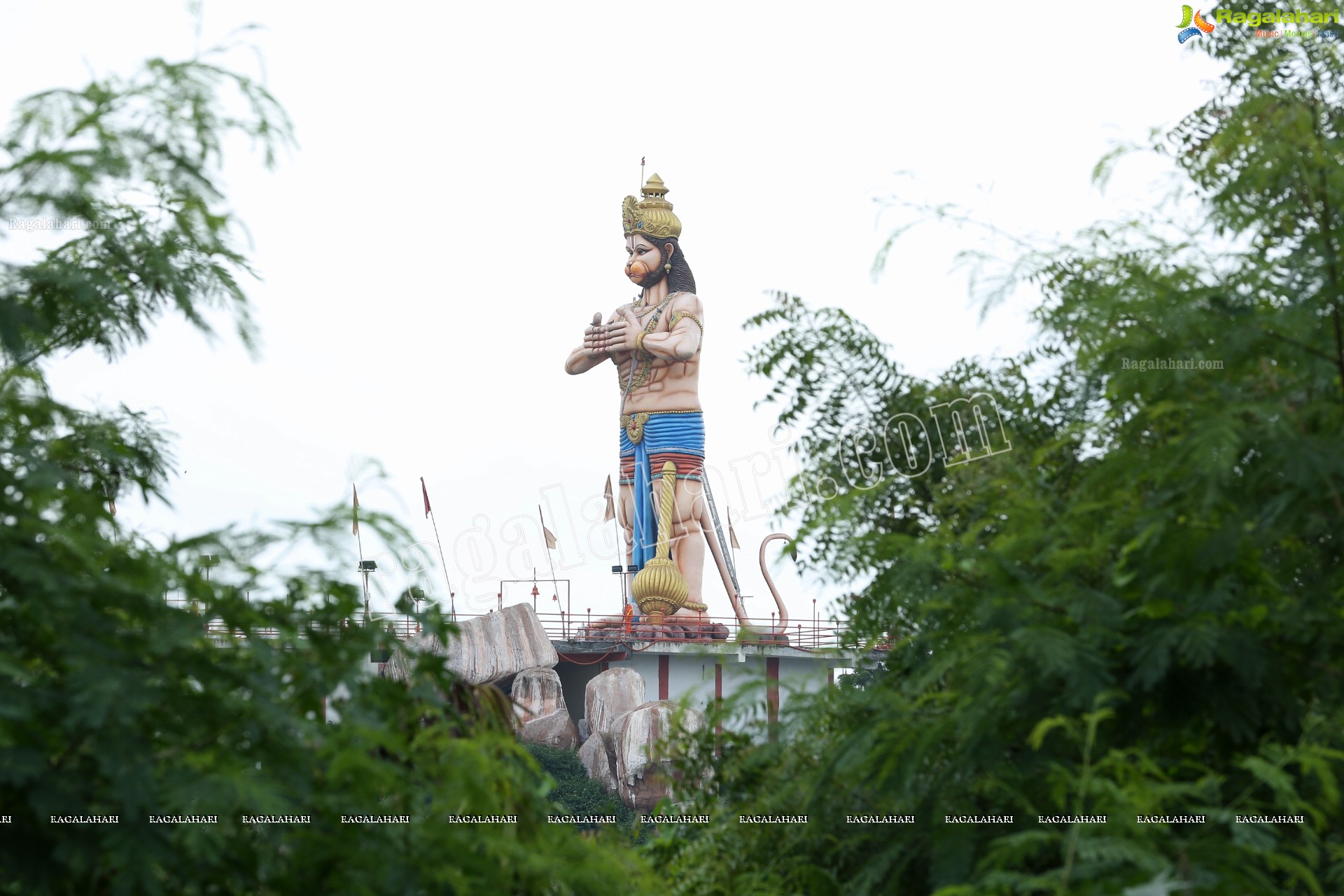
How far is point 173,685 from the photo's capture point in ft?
9.13

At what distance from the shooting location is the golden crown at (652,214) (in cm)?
1925

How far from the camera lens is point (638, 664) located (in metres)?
21.4

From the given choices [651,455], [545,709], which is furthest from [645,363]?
[545,709]

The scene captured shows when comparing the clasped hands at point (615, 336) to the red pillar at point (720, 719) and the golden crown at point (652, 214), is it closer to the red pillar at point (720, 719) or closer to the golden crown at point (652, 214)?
the golden crown at point (652, 214)

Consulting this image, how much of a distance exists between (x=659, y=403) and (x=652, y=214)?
2565 mm

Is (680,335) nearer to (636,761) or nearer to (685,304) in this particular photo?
(685,304)

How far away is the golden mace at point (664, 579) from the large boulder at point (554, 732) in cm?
234

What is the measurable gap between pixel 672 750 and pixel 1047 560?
281 cm

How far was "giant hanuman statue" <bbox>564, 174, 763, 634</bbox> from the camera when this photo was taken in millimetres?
19219

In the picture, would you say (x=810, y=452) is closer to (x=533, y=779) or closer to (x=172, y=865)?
(x=533, y=779)

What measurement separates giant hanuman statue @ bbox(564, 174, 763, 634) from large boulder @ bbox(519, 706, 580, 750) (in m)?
2.39

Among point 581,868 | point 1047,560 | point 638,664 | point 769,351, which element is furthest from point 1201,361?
point 638,664

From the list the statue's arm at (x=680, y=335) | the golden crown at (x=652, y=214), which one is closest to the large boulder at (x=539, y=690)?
the statue's arm at (x=680, y=335)

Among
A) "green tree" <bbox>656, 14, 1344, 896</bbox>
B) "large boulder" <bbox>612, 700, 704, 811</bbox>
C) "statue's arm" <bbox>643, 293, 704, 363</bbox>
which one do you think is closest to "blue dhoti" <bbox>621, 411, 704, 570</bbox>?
"statue's arm" <bbox>643, 293, 704, 363</bbox>
